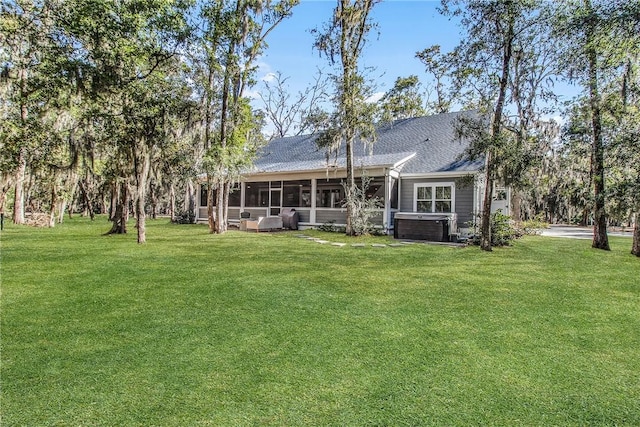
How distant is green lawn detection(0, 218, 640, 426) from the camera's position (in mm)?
2252

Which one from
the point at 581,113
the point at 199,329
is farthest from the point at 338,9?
the point at 199,329

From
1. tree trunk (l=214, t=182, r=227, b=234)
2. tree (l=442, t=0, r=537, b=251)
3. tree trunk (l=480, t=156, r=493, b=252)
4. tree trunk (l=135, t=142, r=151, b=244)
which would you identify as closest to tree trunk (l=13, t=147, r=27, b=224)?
tree trunk (l=135, t=142, r=151, b=244)

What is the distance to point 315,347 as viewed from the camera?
3.17 metres

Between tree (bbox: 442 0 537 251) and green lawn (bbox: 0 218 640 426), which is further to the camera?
tree (bbox: 442 0 537 251)

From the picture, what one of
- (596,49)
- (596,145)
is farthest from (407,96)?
(596,49)

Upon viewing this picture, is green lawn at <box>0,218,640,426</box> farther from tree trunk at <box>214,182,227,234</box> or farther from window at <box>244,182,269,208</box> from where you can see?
window at <box>244,182,269,208</box>

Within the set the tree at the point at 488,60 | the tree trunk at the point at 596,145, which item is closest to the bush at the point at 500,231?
the tree at the point at 488,60

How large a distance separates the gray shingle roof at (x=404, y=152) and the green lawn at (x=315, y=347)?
8.16 m

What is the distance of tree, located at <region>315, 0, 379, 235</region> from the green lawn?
23.7ft

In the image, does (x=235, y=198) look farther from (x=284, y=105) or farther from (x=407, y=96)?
(x=407, y=96)

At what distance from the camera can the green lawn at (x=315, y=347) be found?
2252 mm

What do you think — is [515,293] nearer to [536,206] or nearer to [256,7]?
[256,7]

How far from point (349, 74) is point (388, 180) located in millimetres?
4216

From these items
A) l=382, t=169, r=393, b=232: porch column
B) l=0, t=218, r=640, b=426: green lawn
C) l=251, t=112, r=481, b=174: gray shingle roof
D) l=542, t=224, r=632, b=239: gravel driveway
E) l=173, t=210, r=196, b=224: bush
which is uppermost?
l=251, t=112, r=481, b=174: gray shingle roof
